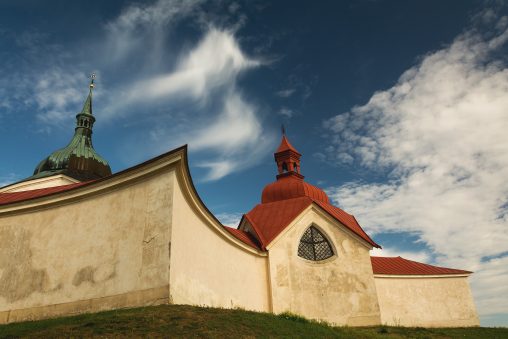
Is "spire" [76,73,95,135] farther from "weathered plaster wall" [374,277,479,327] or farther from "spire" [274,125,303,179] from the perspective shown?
"weathered plaster wall" [374,277,479,327]

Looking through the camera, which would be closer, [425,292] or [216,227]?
[216,227]

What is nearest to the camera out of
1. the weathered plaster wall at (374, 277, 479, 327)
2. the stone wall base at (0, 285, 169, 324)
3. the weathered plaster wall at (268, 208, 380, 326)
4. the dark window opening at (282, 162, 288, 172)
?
the stone wall base at (0, 285, 169, 324)

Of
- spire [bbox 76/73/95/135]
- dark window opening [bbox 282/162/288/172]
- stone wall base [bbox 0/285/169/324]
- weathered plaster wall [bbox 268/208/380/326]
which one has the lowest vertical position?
stone wall base [bbox 0/285/169/324]

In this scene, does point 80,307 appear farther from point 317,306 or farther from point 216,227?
point 317,306

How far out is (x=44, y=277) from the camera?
1294 cm

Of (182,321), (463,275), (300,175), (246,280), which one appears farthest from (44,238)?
(463,275)

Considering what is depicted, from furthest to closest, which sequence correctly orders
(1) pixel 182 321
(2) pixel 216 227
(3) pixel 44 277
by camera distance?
1. (2) pixel 216 227
2. (3) pixel 44 277
3. (1) pixel 182 321

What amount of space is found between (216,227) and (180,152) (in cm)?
410

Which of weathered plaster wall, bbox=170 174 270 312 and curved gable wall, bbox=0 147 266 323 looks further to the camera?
weathered plaster wall, bbox=170 174 270 312

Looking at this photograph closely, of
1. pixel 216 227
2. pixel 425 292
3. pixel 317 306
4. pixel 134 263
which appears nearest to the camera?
pixel 134 263

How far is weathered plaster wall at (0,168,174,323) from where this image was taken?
1173 centimetres

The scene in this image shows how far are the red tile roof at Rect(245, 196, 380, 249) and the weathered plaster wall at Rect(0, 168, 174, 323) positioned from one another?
27.0ft

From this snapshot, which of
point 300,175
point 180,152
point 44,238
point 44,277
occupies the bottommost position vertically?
point 44,277

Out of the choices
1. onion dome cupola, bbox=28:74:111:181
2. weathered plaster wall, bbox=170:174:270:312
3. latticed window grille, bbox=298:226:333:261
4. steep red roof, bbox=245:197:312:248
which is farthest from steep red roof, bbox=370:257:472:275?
onion dome cupola, bbox=28:74:111:181
